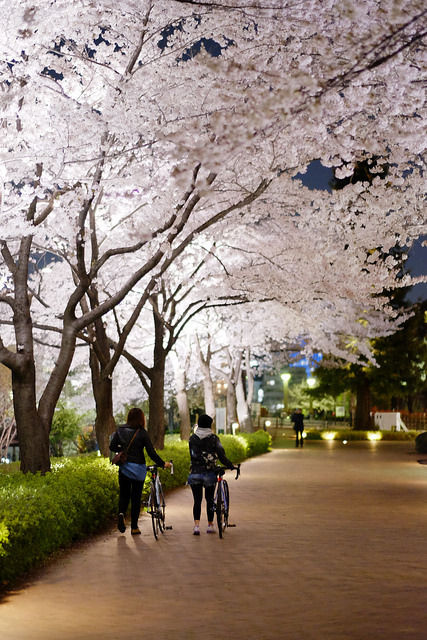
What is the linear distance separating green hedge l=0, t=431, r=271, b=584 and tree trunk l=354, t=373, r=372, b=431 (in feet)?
117

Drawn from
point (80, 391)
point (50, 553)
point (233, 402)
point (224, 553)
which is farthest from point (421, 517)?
point (80, 391)

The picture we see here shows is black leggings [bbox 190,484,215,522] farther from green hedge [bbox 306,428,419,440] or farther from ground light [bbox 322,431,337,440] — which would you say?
ground light [bbox 322,431,337,440]

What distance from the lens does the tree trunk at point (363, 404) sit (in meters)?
48.7

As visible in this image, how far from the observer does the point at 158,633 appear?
19.9 feet

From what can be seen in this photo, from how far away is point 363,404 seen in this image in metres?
49.0

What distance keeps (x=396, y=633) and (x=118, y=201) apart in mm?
13322

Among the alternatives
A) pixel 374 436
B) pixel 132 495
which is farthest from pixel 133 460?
pixel 374 436

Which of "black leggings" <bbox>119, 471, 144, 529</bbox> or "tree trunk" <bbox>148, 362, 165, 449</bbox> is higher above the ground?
"tree trunk" <bbox>148, 362, 165, 449</bbox>

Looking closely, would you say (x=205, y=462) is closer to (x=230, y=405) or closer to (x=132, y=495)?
(x=132, y=495)

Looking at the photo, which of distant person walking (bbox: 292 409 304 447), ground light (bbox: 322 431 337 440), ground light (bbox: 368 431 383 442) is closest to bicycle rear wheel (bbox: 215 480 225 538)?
distant person walking (bbox: 292 409 304 447)

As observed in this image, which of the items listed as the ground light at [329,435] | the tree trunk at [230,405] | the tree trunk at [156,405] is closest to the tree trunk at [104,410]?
the tree trunk at [156,405]

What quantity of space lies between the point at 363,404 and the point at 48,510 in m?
41.4

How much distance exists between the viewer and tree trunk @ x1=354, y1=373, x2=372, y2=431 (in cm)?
4869

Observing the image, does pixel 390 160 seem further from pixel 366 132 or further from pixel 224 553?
pixel 224 553
